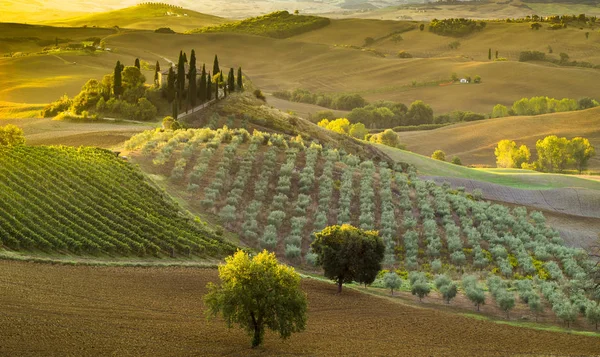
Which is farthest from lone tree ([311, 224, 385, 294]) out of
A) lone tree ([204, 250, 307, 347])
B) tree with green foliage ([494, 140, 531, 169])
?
tree with green foliage ([494, 140, 531, 169])

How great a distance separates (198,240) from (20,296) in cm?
1788

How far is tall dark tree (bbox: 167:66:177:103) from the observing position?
89.6m

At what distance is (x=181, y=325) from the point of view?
3188 cm

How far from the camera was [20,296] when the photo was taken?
31938 millimetres

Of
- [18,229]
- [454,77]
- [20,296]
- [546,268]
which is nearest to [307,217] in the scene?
[546,268]

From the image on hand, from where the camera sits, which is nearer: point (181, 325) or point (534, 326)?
point (181, 325)

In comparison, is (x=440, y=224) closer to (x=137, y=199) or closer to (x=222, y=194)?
(x=222, y=194)

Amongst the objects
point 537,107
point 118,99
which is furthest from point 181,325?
point 537,107

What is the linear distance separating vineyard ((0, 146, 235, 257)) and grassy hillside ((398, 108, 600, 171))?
72444 millimetres

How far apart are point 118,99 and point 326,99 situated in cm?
8716

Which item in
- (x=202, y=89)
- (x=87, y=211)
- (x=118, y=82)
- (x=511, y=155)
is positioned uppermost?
(x=118, y=82)

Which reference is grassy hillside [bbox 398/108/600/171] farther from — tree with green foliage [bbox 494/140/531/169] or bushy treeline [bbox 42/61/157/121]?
bushy treeline [bbox 42/61/157/121]

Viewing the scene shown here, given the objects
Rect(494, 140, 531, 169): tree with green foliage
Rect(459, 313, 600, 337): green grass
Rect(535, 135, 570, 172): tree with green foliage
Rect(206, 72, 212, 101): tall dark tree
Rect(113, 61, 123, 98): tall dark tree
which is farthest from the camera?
Rect(494, 140, 531, 169): tree with green foliage

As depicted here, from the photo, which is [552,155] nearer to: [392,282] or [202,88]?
[202,88]
